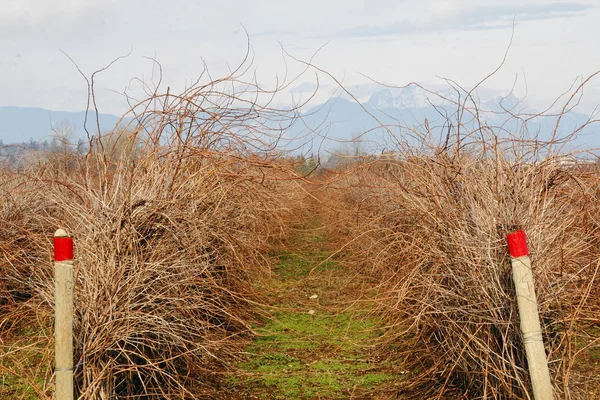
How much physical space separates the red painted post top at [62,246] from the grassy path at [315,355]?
5.65 ft

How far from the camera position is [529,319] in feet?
11.0

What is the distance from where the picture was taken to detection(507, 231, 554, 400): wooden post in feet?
10.8

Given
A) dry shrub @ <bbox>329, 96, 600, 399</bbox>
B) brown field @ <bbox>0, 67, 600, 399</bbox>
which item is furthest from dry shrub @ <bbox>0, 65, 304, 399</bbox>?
dry shrub @ <bbox>329, 96, 600, 399</bbox>

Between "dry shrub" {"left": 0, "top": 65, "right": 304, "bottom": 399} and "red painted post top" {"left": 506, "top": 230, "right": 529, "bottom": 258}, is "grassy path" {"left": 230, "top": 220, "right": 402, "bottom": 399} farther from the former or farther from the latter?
"red painted post top" {"left": 506, "top": 230, "right": 529, "bottom": 258}

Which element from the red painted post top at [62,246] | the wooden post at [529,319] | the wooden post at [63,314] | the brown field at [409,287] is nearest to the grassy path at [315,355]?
the brown field at [409,287]

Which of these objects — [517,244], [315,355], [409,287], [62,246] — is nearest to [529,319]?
[517,244]

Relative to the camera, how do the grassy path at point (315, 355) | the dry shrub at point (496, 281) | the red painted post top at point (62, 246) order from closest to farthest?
the red painted post top at point (62, 246), the dry shrub at point (496, 281), the grassy path at point (315, 355)

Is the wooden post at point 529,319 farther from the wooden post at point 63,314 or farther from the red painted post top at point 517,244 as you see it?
the wooden post at point 63,314

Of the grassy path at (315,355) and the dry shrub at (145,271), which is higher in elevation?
the dry shrub at (145,271)

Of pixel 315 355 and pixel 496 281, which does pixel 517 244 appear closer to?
pixel 496 281

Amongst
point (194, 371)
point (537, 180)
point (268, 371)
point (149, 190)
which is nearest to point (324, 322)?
point (268, 371)

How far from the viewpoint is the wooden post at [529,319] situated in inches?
130

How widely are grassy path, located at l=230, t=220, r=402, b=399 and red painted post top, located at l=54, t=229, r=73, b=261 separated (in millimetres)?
1721

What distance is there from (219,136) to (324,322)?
6.99 ft
